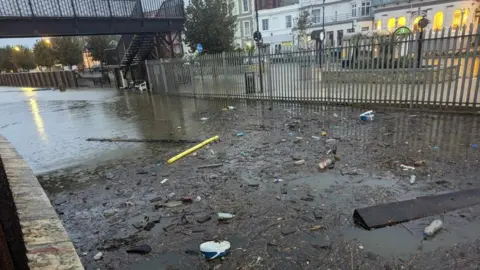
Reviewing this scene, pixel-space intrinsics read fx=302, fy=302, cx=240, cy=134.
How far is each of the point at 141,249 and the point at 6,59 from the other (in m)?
73.2

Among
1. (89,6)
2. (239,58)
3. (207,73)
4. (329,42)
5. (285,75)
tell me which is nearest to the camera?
(329,42)

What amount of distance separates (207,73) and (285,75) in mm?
4223

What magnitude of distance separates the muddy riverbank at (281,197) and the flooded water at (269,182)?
0.05 ft

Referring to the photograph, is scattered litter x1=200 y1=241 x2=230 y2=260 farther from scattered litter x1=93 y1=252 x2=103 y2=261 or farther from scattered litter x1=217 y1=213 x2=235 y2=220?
scattered litter x1=93 y1=252 x2=103 y2=261

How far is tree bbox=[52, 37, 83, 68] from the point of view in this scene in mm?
39438

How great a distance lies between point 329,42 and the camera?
9414mm

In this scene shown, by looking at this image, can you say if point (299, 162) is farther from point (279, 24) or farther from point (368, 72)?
point (279, 24)

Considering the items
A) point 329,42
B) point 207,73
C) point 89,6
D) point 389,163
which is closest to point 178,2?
point 89,6

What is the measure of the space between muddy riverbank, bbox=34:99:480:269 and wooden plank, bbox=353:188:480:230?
0.31 feet

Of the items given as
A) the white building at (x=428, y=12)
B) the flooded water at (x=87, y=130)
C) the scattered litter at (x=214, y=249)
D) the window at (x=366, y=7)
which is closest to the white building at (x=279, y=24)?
the window at (x=366, y=7)

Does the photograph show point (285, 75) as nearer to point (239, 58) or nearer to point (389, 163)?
point (239, 58)

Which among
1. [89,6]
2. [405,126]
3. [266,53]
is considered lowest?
[405,126]

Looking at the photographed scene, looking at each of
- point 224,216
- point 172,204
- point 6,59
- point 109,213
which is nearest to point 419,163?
point 224,216

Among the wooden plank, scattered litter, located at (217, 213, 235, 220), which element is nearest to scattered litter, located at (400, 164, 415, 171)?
the wooden plank
